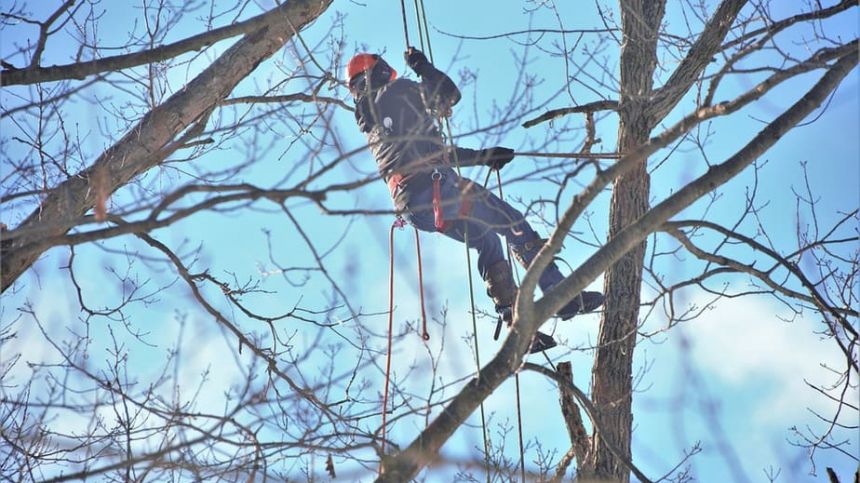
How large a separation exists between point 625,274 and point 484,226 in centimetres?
133

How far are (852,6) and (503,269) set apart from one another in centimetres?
258

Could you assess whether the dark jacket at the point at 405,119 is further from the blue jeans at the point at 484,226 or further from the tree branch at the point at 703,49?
the tree branch at the point at 703,49

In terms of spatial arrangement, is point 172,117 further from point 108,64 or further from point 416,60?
point 416,60

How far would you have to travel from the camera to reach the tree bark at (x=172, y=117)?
18.8 ft

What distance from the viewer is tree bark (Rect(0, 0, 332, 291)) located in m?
5.74

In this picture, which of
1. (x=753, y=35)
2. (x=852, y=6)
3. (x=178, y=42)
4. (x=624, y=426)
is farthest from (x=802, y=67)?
(x=178, y=42)

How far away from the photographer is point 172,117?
6316mm

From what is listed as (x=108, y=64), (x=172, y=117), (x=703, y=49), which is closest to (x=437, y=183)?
(x=172, y=117)

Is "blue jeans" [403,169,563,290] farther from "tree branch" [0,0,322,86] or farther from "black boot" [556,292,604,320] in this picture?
"tree branch" [0,0,322,86]

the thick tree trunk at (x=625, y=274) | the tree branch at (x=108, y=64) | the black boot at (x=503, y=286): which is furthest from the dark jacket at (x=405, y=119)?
the thick tree trunk at (x=625, y=274)

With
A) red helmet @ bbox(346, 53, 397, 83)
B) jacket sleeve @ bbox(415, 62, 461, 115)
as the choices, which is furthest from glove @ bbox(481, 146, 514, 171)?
red helmet @ bbox(346, 53, 397, 83)

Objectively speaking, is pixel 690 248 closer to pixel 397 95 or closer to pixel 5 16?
pixel 397 95

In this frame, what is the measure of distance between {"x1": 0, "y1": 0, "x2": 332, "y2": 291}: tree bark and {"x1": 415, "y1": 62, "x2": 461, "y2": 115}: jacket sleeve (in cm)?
85

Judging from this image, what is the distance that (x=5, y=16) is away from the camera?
6.05m
